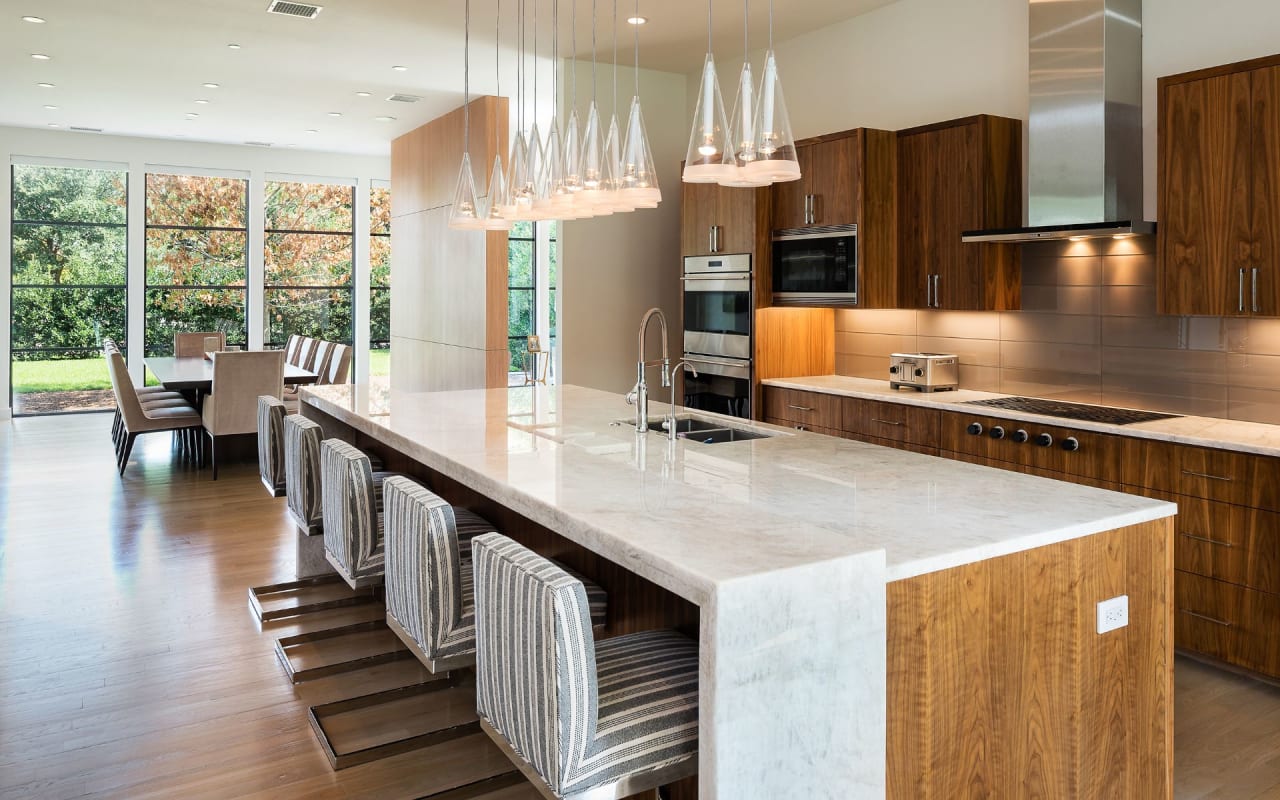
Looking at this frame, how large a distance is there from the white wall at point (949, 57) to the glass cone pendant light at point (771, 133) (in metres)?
2.34

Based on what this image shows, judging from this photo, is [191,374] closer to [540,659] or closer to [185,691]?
[185,691]

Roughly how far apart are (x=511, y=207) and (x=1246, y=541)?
120 inches

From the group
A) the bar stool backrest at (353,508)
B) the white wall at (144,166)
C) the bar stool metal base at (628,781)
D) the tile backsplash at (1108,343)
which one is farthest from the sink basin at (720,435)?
the white wall at (144,166)

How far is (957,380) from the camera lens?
5.12m

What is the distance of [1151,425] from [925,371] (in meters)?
1.35

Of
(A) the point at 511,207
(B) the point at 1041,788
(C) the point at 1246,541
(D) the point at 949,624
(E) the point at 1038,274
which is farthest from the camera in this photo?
(E) the point at 1038,274

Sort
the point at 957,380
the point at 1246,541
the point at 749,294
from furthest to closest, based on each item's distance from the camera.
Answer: the point at 749,294
the point at 957,380
the point at 1246,541

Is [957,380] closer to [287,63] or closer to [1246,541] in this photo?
[1246,541]

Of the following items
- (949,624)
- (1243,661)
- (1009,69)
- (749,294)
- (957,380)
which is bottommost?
(1243,661)

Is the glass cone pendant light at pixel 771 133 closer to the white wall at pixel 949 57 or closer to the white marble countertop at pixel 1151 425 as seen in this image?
the white marble countertop at pixel 1151 425

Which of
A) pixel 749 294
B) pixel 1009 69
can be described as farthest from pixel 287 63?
pixel 1009 69

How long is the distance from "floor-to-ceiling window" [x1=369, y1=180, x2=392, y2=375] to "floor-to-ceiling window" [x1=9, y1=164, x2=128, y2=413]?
109 inches

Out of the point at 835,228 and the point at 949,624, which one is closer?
the point at 949,624

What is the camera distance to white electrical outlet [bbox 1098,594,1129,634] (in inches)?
85.6
